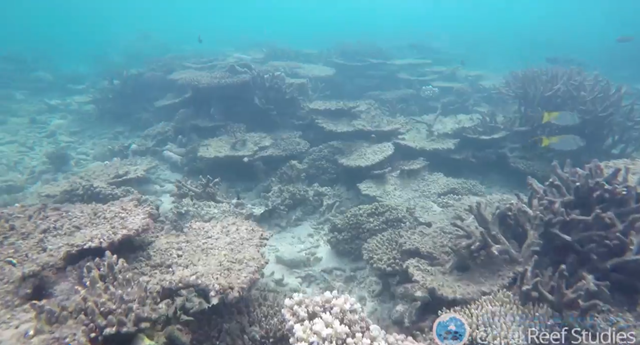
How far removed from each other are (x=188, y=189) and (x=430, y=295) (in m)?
5.53

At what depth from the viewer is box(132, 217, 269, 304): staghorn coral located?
12.8ft

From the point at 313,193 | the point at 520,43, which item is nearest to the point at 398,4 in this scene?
the point at 520,43

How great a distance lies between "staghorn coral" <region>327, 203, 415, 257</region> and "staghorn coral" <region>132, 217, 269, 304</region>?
175cm

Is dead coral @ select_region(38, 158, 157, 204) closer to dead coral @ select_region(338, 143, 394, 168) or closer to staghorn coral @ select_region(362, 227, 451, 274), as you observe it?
dead coral @ select_region(338, 143, 394, 168)

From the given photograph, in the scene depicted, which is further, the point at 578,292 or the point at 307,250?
the point at 307,250

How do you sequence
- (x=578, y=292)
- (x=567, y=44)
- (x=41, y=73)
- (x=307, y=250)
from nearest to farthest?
(x=578, y=292)
(x=307, y=250)
(x=41, y=73)
(x=567, y=44)

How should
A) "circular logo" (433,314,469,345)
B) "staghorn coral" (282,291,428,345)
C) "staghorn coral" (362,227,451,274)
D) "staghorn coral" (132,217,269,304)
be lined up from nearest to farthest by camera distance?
"staghorn coral" (282,291,428,345)
"circular logo" (433,314,469,345)
"staghorn coral" (132,217,269,304)
"staghorn coral" (362,227,451,274)

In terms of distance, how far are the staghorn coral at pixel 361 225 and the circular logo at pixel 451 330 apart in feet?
7.69

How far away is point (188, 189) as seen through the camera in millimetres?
7875

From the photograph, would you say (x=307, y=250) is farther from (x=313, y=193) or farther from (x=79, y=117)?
(x=79, y=117)

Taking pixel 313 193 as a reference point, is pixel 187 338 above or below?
above

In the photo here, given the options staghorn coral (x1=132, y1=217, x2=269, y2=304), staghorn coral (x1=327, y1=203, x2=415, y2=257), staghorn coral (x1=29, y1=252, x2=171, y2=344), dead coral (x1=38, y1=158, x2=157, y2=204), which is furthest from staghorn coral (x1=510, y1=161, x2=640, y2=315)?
dead coral (x1=38, y1=158, x2=157, y2=204)

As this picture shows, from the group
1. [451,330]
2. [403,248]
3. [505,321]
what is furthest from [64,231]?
[505,321]

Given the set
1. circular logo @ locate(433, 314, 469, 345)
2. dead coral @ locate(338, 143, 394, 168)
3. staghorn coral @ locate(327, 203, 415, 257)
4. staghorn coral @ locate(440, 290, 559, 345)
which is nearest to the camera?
staghorn coral @ locate(440, 290, 559, 345)
